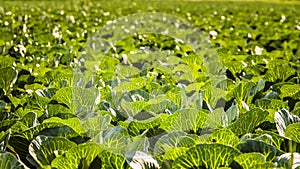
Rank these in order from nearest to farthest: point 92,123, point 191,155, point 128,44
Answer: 1. point 191,155
2. point 92,123
3. point 128,44

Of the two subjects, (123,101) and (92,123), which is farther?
(123,101)

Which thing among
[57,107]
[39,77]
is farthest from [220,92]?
[39,77]

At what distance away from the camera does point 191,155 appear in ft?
6.51

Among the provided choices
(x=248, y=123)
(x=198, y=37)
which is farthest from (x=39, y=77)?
(x=198, y=37)

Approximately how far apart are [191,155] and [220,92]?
1.22m

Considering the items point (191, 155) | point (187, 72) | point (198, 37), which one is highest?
point (191, 155)

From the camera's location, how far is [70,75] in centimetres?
366

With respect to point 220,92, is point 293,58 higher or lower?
lower

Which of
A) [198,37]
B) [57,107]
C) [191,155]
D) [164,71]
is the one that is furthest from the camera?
[198,37]

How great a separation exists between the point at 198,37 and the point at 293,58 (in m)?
2.38

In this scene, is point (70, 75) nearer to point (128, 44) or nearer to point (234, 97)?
point (234, 97)

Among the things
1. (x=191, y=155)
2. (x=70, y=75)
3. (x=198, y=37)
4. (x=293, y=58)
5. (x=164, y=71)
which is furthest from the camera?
(x=198, y=37)

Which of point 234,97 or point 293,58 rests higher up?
Answer: point 234,97

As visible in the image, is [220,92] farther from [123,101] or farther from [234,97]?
[123,101]
